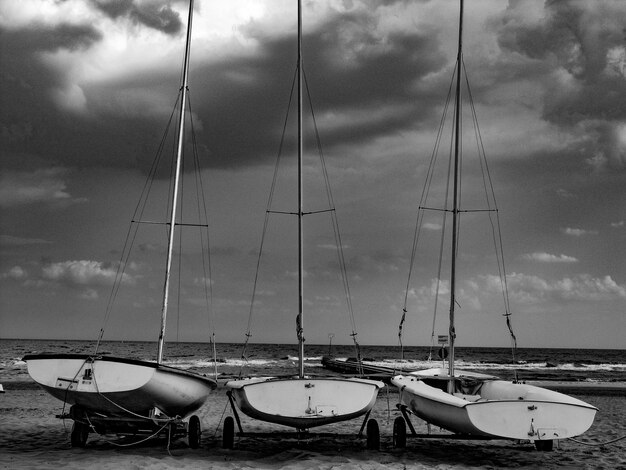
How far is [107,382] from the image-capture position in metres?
11.3

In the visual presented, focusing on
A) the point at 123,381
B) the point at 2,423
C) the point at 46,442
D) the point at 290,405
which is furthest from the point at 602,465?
the point at 2,423

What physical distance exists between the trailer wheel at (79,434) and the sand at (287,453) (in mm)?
156

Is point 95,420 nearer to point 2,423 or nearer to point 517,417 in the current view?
point 2,423

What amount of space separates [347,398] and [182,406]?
3.46 metres

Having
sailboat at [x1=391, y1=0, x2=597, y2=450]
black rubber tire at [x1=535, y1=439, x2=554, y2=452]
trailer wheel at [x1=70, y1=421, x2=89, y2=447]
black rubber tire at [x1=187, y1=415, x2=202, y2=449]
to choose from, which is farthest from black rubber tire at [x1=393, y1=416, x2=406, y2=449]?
trailer wheel at [x1=70, y1=421, x2=89, y2=447]

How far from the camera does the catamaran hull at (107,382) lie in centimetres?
1135

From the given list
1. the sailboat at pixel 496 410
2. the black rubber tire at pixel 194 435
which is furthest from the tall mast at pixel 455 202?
the black rubber tire at pixel 194 435

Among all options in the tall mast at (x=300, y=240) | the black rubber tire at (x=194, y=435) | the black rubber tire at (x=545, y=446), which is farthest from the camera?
the tall mast at (x=300, y=240)

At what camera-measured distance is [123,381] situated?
11.4m

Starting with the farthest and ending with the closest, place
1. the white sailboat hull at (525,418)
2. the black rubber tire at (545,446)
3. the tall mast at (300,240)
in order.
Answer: the tall mast at (300,240), the black rubber tire at (545,446), the white sailboat hull at (525,418)

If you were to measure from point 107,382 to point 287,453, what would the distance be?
351 centimetres

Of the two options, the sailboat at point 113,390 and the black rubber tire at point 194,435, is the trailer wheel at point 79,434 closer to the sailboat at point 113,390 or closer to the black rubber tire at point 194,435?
the sailboat at point 113,390

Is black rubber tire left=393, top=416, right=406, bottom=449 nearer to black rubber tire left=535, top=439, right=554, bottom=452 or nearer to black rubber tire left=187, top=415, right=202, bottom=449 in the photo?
black rubber tire left=535, top=439, right=554, bottom=452

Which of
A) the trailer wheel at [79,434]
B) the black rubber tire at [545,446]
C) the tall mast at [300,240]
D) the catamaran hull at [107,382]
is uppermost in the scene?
the tall mast at [300,240]
